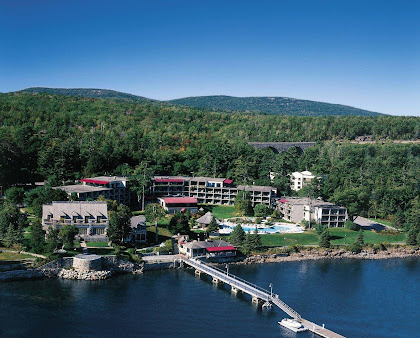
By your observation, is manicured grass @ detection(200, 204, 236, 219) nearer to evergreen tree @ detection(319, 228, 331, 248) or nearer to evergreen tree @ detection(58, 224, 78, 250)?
evergreen tree @ detection(319, 228, 331, 248)

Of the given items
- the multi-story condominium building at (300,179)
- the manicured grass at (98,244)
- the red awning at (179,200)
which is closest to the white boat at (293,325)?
the manicured grass at (98,244)

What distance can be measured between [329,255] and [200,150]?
3759 centimetres

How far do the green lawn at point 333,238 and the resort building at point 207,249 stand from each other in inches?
234

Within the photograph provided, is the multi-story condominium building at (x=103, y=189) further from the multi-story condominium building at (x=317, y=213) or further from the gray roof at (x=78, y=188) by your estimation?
the multi-story condominium building at (x=317, y=213)

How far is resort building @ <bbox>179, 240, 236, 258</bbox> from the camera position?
48.9 metres

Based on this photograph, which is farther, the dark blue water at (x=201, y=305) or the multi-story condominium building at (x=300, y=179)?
the multi-story condominium building at (x=300, y=179)

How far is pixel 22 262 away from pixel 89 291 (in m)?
7.84

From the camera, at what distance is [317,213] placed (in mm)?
63438

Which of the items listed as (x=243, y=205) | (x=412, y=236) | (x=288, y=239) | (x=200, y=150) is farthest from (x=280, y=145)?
(x=288, y=239)

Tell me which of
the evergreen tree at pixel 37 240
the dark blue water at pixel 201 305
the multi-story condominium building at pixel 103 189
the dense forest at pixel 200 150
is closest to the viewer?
the dark blue water at pixel 201 305

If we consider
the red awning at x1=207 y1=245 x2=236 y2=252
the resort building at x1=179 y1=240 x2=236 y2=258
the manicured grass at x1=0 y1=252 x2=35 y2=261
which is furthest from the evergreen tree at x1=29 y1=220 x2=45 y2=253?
the red awning at x1=207 y1=245 x2=236 y2=252

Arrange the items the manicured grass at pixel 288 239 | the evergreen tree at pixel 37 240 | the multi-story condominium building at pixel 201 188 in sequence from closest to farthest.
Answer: the evergreen tree at pixel 37 240, the manicured grass at pixel 288 239, the multi-story condominium building at pixel 201 188

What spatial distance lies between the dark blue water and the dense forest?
2269cm

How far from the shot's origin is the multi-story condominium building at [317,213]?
63.2m
